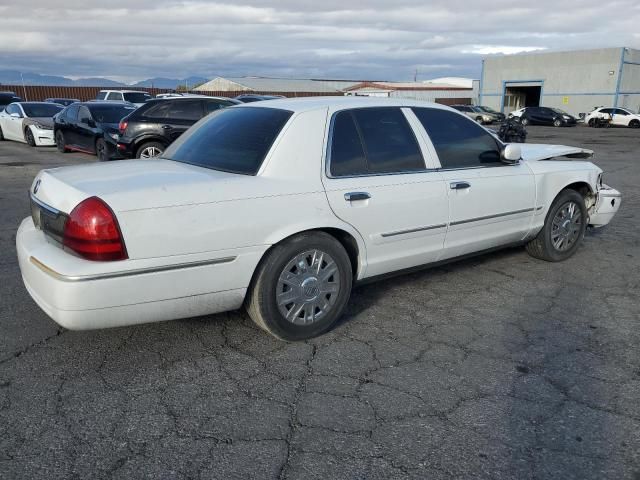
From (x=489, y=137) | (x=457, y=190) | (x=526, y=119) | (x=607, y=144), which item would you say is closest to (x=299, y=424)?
(x=457, y=190)

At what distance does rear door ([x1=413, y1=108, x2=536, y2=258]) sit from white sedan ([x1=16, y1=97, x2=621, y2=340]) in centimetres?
1

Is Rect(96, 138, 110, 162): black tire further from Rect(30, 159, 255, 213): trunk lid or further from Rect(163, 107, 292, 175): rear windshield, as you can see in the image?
Rect(30, 159, 255, 213): trunk lid

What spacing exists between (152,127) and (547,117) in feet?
100

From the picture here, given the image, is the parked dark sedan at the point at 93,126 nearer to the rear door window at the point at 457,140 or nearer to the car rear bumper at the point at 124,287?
the rear door window at the point at 457,140

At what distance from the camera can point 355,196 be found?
3682mm

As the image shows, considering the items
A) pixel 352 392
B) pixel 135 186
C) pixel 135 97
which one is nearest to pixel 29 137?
pixel 135 97

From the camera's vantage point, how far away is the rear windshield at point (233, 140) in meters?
3.64

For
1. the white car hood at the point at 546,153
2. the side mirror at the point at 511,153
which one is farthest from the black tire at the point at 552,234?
the side mirror at the point at 511,153

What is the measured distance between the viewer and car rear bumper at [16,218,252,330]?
2926 mm

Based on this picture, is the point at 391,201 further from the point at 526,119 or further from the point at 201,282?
the point at 526,119

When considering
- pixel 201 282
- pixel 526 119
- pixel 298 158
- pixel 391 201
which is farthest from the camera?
pixel 526 119

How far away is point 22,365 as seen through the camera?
330 cm

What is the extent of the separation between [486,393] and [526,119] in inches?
1433

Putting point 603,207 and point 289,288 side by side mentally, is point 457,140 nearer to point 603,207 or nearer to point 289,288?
point 289,288
